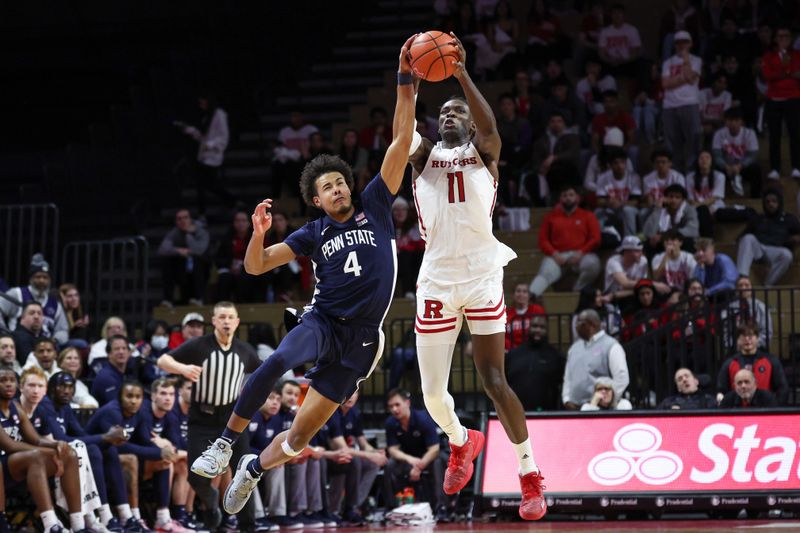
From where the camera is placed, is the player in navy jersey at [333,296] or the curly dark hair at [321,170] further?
the curly dark hair at [321,170]

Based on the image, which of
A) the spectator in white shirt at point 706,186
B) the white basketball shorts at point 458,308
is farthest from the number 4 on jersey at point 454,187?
the spectator in white shirt at point 706,186

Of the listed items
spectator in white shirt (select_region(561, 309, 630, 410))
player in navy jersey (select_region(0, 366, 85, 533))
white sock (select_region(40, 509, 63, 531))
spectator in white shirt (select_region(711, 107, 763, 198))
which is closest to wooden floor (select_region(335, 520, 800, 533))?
spectator in white shirt (select_region(561, 309, 630, 410))

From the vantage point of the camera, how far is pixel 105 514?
478 inches

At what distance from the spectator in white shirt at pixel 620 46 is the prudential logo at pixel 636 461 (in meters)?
8.04

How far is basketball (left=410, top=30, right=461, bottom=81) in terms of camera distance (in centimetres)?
798

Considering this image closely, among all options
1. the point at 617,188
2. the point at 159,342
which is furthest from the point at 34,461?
the point at 617,188

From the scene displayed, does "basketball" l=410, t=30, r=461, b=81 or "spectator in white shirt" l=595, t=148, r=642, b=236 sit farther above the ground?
"basketball" l=410, t=30, r=461, b=81

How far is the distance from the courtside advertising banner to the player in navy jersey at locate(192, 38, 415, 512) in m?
4.56

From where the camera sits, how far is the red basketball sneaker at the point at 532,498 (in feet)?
27.2

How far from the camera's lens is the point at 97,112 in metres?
22.5

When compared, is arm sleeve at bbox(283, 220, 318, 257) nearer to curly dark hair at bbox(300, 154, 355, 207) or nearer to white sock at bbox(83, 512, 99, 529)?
curly dark hair at bbox(300, 154, 355, 207)

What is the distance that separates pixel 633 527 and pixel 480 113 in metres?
4.65

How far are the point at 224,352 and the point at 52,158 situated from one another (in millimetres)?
11210

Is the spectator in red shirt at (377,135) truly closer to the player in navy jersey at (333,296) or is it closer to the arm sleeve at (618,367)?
the arm sleeve at (618,367)
